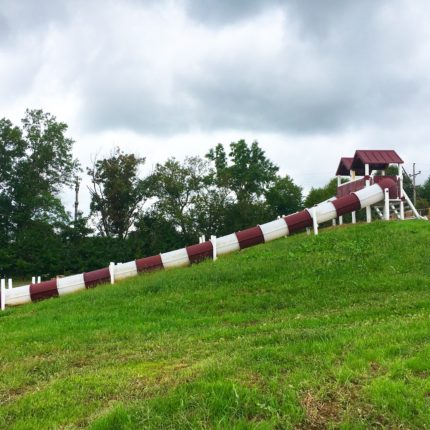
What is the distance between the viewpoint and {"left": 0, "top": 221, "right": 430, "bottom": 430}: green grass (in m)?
4.12

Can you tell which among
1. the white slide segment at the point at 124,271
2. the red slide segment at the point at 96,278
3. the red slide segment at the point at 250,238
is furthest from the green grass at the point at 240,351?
the red slide segment at the point at 250,238

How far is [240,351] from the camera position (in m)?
5.99

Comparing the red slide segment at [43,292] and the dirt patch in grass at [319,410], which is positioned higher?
the red slide segment at [43,292]

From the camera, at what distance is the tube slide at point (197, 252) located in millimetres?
18766

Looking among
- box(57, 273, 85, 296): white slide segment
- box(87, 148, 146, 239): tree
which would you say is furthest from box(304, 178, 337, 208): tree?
box(57, 273, 85, 296): white slide segment

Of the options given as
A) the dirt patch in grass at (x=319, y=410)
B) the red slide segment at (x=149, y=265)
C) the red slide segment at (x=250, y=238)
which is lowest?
the dirt patch in grass at (x=319, y=410)

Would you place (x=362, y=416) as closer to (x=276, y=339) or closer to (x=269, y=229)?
(x=276, y=339)

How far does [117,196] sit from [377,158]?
28809 millimetres

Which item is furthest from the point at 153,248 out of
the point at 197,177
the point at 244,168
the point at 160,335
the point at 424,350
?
the point at 424,350

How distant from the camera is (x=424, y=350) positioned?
519 centimetres

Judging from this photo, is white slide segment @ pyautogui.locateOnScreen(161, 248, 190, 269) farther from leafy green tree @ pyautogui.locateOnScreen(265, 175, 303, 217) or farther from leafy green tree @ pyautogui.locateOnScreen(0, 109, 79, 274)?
leafy green tree @ pyautogui.locateOnScreen(265, 175, 303, 217)

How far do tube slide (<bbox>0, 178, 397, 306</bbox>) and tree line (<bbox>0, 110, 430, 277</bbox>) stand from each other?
2149 centimetres

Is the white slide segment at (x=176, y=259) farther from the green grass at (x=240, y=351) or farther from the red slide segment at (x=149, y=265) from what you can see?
the green grass at (x=240, y=351)

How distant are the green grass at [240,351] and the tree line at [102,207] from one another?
1130 inches
